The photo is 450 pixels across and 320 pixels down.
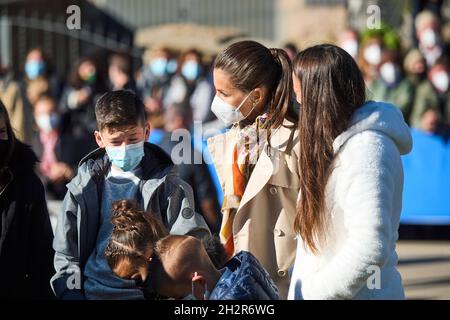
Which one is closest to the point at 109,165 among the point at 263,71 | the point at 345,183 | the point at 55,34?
the point at 263,71

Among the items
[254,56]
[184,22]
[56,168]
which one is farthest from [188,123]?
[184,22]

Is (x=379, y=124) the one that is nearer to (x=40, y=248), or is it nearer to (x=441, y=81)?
(x=40, y=248)

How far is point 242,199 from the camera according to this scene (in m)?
4.45

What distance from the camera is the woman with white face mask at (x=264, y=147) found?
4398mm

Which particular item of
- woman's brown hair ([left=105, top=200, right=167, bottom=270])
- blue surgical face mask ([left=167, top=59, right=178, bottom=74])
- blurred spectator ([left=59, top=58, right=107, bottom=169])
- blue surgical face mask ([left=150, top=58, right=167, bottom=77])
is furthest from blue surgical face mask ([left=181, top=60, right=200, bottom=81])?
woman's brown hair ([left=105, top=200, right=167, bottom=270])

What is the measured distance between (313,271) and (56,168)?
23.4ft

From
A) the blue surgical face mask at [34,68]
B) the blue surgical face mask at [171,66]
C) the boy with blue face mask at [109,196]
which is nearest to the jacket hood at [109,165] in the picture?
the boy with blue face mask at [109,196]

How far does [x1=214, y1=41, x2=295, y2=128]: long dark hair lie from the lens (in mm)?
4384

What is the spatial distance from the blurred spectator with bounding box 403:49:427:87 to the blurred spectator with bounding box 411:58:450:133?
0.32ft

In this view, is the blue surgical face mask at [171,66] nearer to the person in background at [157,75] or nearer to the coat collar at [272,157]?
the person in background at [157,75]

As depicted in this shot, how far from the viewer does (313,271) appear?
12.5 feet

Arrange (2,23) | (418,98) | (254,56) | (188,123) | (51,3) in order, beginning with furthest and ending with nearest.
Answer: (51,3) < (2,23) < (418,98) < (188,123) < (254,56)
